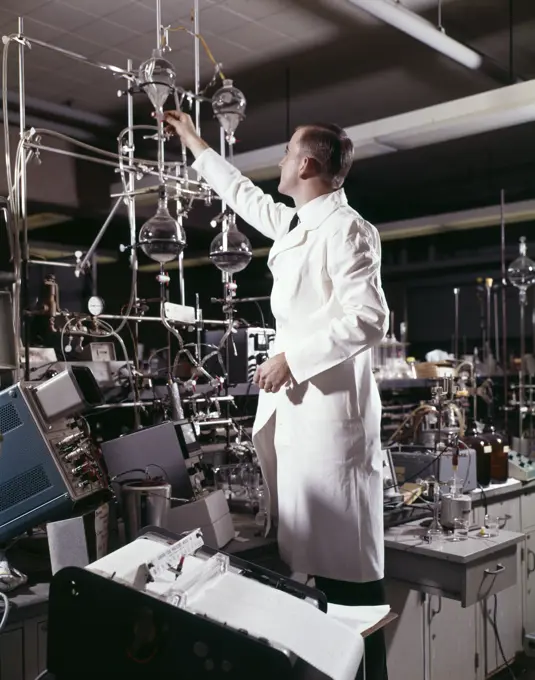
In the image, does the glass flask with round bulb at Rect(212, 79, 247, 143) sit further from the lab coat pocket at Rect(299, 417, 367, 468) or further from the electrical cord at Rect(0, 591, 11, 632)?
the electrical cord at Rect(0, 591, 11, 632)

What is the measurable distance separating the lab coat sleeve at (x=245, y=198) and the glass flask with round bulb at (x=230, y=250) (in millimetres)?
335

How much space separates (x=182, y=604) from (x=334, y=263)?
3.02ft

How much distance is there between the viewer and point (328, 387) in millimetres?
1740

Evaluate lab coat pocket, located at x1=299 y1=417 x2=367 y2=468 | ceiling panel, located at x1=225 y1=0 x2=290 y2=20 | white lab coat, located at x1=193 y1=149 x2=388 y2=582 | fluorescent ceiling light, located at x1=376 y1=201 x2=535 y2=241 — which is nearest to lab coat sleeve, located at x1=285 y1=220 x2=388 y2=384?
white lab coat, located at x1=193 y1=149 x2=388 y2=582

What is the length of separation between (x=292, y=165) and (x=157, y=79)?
Result: 20.7 inches

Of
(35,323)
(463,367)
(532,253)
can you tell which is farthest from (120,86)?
(532,253)

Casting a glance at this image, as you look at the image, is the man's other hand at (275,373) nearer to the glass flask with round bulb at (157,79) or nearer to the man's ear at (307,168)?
the man's ear at (307,168)

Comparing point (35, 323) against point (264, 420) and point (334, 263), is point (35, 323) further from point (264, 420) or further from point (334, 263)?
point (334, 263)

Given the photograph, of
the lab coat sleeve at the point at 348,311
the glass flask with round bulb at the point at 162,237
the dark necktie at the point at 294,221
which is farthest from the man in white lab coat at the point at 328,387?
the glass flask with round bulb at the point at 162,237

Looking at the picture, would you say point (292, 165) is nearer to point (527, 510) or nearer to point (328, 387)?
point (328, 387)

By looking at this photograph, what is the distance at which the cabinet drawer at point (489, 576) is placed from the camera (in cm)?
202

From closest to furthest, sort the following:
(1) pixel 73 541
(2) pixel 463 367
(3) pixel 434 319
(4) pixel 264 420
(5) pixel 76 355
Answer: (1) pixel 73 541, (4) pixel 264 420, (5) pixel 76 355, (2) pixel 463 367, (3) pixel 434 319

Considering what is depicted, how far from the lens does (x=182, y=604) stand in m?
1.03

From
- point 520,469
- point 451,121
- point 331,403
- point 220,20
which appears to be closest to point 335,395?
point 331,403
